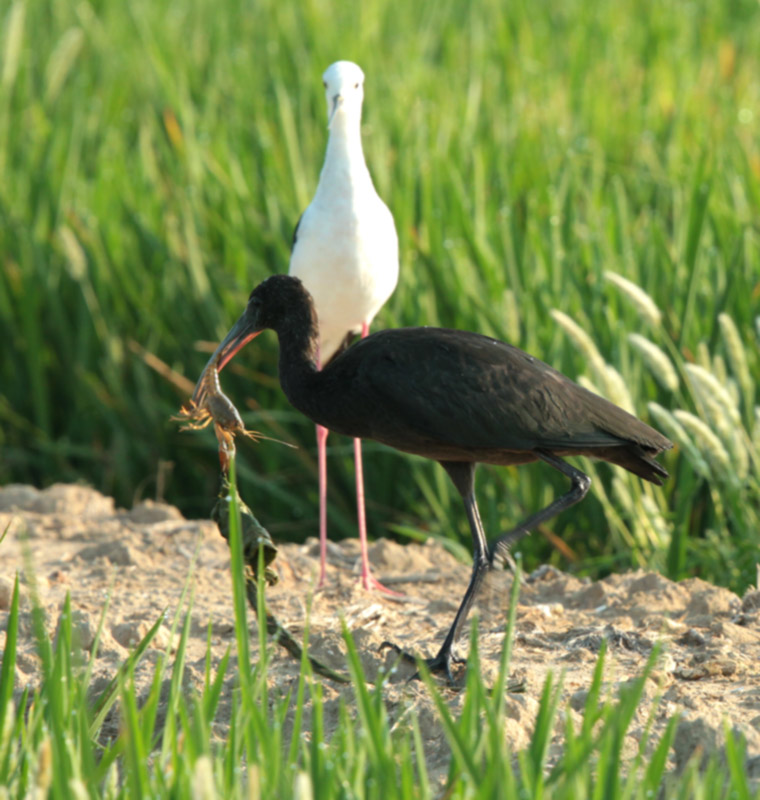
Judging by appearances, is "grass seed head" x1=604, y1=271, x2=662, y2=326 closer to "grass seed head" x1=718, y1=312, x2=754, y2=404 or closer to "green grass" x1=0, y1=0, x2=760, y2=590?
"green grass" x1=0, y1=0, x2=760, y2=590

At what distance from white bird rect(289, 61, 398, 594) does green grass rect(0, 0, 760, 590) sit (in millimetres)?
588

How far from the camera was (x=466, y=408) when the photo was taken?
2.88 m

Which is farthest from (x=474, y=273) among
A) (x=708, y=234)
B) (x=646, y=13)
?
(x=646, y=13)

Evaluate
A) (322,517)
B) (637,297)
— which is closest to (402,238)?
(322,517)

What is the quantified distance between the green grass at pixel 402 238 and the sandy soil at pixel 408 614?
373mm

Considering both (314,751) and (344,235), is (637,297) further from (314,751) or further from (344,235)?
(314,751)

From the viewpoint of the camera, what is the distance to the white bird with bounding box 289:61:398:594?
13.1ft

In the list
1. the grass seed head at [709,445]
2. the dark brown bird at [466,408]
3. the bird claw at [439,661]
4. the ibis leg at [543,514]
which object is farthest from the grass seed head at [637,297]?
the bird claw at [439,661]

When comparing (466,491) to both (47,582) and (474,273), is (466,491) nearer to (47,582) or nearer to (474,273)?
(47,582)

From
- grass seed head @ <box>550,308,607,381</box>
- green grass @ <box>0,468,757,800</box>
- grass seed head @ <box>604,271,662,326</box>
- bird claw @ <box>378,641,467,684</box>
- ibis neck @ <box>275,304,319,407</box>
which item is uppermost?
grass seed head @ <box>604,271,662,326</box>

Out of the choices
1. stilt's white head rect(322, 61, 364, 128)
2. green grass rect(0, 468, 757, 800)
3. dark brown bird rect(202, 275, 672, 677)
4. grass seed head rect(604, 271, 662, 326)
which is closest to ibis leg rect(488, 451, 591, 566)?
dark brown bird rect(202, 275, 672, 677)

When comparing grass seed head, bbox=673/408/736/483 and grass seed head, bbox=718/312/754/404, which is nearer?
grass seed head, bbox=673/408/736/483

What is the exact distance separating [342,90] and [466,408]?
1.72m

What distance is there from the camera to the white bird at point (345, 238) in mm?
3998
